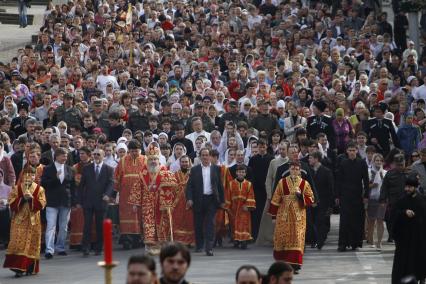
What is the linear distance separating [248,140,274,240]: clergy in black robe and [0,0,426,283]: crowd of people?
0.02 metres

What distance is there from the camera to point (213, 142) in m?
26.7

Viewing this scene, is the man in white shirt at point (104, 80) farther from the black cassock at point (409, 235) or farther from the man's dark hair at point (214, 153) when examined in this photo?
the black cassock at point (409, 235)

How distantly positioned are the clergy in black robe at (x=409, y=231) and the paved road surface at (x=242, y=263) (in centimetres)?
97

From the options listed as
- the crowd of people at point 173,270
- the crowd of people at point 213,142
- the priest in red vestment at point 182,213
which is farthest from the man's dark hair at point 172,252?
the priest in red vestment at point 182,213

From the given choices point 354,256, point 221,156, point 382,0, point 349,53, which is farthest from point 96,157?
point 382,0

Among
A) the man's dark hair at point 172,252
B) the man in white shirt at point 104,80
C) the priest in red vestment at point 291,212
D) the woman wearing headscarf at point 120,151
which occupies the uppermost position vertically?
the man in white shirt at point 104,80

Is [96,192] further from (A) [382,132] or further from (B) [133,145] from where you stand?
(A) [382,132]

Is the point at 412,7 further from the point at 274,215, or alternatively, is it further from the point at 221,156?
the point at 274,215

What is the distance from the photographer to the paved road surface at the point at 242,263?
838 inches

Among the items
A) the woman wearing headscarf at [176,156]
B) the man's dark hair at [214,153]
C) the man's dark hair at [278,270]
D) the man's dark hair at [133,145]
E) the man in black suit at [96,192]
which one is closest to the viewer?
the man's dark hair at [278,270]

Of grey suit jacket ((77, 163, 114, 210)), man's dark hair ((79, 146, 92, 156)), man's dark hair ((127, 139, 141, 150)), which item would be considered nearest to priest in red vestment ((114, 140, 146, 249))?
man's dark hair ((127, 139, 141, 150))

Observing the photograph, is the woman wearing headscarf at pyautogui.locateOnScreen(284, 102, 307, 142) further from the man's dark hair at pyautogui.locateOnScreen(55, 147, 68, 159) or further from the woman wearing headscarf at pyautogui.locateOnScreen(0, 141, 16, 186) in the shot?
the woman wearing headscarf at pyautogui.locateOnScreen(0, 141, 16, 186)

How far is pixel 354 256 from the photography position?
→ 2373 cm

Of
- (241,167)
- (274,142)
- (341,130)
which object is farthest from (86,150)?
(341,130)
